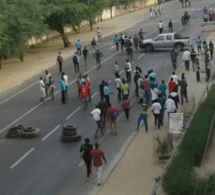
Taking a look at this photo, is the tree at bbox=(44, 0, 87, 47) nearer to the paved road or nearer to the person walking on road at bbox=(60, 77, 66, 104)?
the paved road

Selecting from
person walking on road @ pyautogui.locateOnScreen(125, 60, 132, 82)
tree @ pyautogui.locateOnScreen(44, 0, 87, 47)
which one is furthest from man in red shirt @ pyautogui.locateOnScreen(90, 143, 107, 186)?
tree @ pyautogui.locateOnScreen(44, 0, 87, 47)

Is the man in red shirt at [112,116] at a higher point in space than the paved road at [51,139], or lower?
higher

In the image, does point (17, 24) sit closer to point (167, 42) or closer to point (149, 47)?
point (149, 47)

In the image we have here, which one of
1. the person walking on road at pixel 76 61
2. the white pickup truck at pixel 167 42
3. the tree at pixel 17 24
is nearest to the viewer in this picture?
the person walking on road at pixel 76 61

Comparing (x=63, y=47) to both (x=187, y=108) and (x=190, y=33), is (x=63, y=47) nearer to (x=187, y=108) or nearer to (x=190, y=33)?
(x=190, y=33)

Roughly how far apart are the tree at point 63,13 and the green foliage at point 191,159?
2763 centimetres

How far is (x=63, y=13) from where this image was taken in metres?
46.8

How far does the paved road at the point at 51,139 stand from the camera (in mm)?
15938

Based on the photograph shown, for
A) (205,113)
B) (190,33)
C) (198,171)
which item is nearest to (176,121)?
(205,113)

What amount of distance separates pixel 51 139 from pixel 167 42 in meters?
20.9

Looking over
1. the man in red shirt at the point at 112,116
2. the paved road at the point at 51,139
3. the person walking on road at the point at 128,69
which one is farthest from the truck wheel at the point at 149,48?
the man in red shirt at the point at 112,116

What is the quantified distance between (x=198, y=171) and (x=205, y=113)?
4.18 meters

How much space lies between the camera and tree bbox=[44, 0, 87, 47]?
45969mm

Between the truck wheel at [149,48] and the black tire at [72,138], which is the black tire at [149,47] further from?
the black tire at [72,138]
